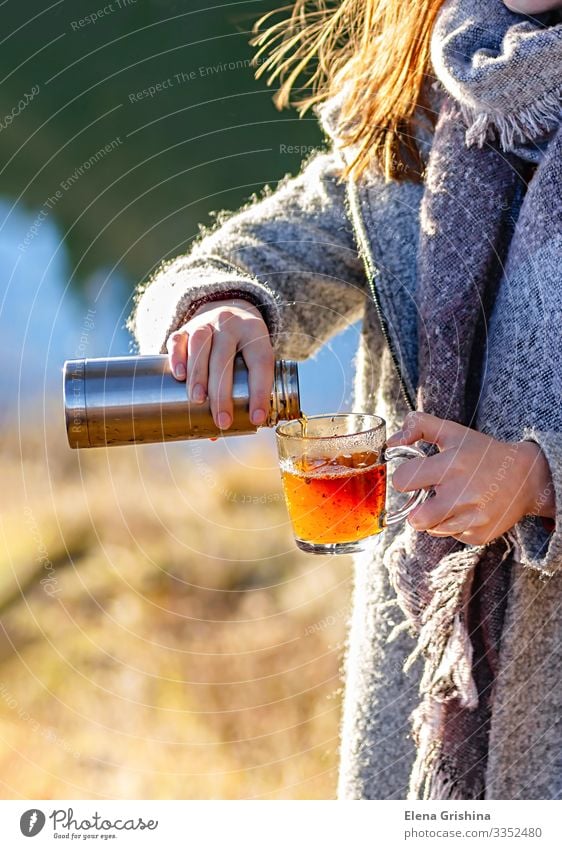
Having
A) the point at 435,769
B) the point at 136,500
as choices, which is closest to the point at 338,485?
the point at 435,769

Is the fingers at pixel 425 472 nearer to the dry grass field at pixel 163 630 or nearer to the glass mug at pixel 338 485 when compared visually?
the glass mug at pixel 338 485

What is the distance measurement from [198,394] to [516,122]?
43cm

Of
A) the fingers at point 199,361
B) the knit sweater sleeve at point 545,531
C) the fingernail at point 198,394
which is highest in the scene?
the fingers at point 199,361

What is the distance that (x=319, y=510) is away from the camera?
74cm

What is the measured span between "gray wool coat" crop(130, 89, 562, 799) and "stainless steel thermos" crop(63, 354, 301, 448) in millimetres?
119

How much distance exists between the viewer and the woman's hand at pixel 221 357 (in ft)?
2.40

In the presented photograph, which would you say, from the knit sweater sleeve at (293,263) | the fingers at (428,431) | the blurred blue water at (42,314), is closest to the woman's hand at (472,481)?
the fingers at (428,431)

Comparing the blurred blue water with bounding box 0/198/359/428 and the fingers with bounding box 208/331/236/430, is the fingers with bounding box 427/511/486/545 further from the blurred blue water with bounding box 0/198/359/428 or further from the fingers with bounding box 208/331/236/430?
the blurred blue water with bounding box 0/198/359/428

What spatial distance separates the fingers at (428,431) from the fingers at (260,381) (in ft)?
0.39

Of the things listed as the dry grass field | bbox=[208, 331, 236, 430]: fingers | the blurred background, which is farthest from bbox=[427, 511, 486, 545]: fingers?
the dry grass field

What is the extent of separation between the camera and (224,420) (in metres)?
0.73

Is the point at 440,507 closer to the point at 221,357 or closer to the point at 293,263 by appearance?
the point at 221,357
